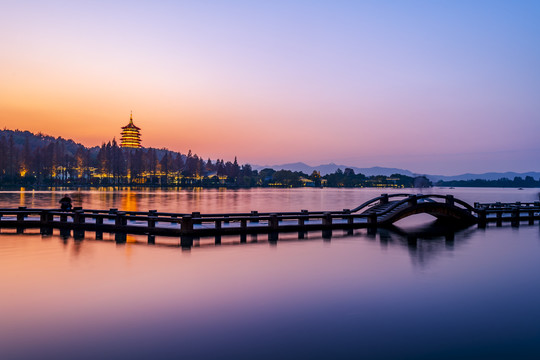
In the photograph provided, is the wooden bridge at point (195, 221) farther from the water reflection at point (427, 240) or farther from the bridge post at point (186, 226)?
the water reflection at point (427, 240)

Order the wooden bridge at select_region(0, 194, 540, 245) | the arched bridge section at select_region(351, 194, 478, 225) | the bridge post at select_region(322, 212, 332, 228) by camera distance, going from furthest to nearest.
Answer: the arched bridge section at select_region(351, 194, 478, 225)
the bridge post at select_region(322, 212, 332, 228)
the wooden bridge at select_region(0, 194, 540, 245)

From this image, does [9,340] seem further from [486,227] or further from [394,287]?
[486,227]

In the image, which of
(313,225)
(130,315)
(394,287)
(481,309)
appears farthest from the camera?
(313,225)

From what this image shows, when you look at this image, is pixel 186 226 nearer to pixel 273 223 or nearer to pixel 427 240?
pixel 273 223

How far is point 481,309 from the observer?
11453mm

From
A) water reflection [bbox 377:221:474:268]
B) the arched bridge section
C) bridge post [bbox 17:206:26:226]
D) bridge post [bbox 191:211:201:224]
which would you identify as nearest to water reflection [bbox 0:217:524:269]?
water reflection [bbox 377:221:474:268]

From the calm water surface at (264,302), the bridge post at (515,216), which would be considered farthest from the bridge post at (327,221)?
the bridge post at (515,216)

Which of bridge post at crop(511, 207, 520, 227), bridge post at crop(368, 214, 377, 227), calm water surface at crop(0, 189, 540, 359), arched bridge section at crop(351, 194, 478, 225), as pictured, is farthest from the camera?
bridge post at crop(511, 207, 520, 227)

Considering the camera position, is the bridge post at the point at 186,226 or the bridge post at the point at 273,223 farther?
the bridge post at the point at 273,223

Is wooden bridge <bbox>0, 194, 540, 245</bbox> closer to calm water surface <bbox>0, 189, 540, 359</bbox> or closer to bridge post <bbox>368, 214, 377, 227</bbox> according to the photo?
bridge post <bbox>368, 214, 377, 227</bbox>

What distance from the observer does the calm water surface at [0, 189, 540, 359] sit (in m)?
8.56

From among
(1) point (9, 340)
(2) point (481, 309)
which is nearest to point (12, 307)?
(1) point (9, 340)

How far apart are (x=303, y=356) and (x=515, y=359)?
4.18 metres

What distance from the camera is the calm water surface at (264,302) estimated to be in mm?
8562
